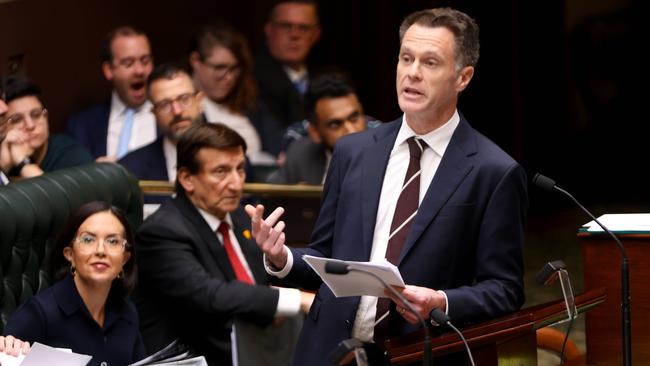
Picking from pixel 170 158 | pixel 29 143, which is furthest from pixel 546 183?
pixel 170 158

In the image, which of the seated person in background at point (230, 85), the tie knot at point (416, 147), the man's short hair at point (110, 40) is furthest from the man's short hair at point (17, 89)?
the tie knot at point (416, 147)

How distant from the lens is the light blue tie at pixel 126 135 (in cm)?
627

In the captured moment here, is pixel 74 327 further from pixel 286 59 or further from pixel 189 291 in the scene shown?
pixel 286 59

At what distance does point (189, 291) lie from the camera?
15.6ft

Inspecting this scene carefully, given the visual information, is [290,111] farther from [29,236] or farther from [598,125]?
[598,125]

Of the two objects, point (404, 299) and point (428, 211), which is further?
point (428, 211)

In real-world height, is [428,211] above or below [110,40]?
below

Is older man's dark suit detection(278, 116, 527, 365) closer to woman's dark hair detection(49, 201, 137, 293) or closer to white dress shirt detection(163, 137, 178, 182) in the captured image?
woman's dark hair detection(49, 201, 137, 293)

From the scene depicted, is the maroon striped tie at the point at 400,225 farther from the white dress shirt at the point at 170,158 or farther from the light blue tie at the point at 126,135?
the light blue tie at the point at 126,135

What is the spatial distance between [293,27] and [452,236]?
3941mm

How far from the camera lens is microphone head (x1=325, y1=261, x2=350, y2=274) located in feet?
9.93

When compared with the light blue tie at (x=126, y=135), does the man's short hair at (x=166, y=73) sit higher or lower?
higher

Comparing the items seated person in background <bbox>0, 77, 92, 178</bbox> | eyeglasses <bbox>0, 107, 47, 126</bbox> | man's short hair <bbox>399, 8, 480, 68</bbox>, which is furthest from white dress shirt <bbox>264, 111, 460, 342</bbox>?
eyeglasses <bbox>0, 107, 47, 126</bbox>

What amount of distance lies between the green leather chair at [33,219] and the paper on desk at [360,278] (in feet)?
4.47
